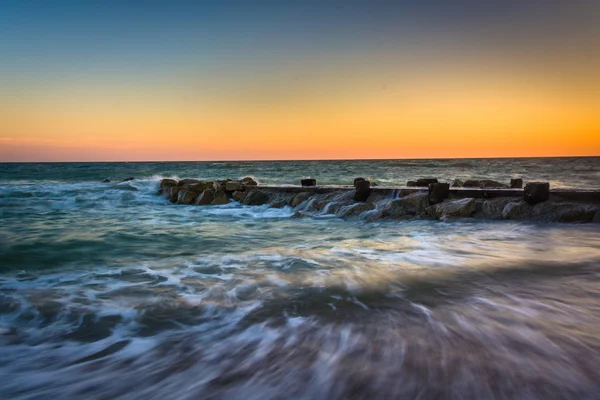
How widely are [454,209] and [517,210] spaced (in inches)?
54.8

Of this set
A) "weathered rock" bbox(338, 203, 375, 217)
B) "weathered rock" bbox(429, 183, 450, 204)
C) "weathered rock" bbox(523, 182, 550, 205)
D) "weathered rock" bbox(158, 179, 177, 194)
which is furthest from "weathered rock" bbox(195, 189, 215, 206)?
"weathered rock" bbox(523, 182, 550, 205)

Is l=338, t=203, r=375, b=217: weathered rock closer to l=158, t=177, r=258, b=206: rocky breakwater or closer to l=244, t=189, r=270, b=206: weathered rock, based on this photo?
l=244, t=189, r=270, b=206: weathered rock

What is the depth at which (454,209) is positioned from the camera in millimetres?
9453

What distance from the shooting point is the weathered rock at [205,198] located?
49.0 feet

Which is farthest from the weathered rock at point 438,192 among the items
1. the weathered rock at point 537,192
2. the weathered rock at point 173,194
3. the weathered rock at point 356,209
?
the weathered rock at point 173,194

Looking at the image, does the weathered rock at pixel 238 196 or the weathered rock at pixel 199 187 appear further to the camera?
the weathered rock at pixel 199 187

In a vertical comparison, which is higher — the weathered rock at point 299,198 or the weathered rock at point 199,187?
the weathered rock at point 199,187

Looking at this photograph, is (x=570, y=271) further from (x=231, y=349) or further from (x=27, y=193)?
(x=27, y=193)

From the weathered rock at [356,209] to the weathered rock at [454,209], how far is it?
67.7 inches

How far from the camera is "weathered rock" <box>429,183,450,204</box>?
991cm

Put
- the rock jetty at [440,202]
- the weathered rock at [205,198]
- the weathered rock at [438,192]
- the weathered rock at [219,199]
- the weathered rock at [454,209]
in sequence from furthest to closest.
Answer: the weathered rock at [205,198]
the weathered rock at [219,199]
the weathered rock at [438,192]
the weathered rock at [454,209]
the rock jetty at [440,202]

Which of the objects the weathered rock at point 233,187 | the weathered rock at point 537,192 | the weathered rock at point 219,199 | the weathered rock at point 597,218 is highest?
the weathered rock at point 537,192

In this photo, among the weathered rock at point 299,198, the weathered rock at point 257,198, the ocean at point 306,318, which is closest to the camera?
the ocean at point 306,318

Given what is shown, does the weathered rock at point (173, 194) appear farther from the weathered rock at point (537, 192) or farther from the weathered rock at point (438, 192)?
the weathered rock at point (537, 192)
